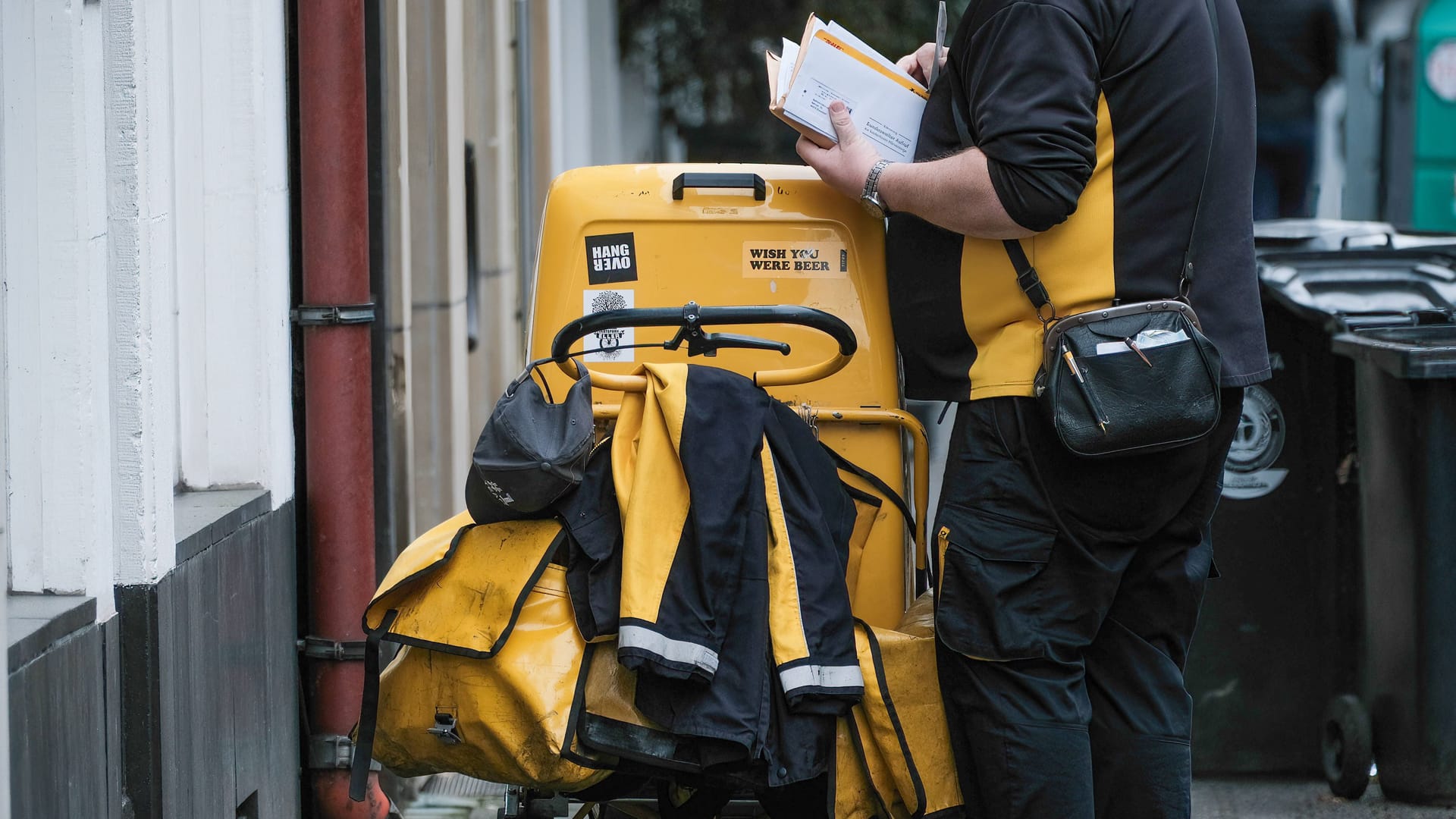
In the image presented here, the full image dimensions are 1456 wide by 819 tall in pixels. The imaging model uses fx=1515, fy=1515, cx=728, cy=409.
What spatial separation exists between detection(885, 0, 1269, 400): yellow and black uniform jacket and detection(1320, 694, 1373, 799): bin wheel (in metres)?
1.77

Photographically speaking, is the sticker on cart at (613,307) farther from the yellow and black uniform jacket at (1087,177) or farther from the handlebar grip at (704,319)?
the yellow and black uniform jacket at (1087,177)

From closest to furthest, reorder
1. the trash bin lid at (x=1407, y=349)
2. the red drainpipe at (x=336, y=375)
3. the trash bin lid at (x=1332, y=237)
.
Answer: the red drainpipe at (x=336, y=375) → the trash bin lid at (x=1407, y=349) → the trash bin lid at (x=1332, y=237)

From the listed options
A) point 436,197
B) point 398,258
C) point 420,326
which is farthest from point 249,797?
point 436,197

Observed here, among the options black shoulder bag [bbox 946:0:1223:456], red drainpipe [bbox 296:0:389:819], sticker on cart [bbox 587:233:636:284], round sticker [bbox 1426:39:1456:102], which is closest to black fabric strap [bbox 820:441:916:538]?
black shoulder bag [bbox 946:0:1223:456]

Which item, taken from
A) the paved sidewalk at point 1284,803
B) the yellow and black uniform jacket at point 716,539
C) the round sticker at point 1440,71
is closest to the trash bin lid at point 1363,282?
the paved sidewalk at point 1284,803

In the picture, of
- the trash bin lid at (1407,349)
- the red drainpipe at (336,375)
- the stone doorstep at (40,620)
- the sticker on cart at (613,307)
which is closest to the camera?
the stone doorstep at (40,620)

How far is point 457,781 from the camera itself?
4375 mm

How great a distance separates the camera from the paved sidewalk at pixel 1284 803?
389 centimetres

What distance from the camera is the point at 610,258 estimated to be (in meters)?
2.77

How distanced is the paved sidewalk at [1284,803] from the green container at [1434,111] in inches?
309

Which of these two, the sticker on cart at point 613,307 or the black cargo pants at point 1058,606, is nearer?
the black cargo pants at point 1058,606

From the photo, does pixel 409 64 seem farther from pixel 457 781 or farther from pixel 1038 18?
pixel 1038 18

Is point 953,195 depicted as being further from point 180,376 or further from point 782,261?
point 180,376

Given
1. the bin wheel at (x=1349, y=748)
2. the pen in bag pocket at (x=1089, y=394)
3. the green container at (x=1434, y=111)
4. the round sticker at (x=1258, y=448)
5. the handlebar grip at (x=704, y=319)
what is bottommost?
the bin wheel at (x=1349, y=748)
